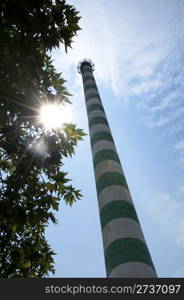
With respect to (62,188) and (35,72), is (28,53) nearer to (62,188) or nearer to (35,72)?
(35,72)

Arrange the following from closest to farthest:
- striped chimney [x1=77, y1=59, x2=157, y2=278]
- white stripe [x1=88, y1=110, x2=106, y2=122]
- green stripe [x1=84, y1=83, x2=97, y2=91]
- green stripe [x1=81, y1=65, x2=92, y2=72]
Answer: striped chimney [x1=77, y1=59, x2=157, y2=278] → white stripe [x1=88, y1=110, x2=106, y2=122] → green stripe [x1=84, y1=83, x2=97, y2=91] → green stripe [x1=81, y1=65, x2=92, y2=72]

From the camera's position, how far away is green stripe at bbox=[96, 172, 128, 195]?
623 centimetres

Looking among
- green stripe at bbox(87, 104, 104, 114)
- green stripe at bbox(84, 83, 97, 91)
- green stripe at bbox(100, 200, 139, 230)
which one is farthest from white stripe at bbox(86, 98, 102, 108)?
green stripe at bbox(100, 200, 139, 230)

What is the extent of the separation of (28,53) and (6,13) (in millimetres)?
782

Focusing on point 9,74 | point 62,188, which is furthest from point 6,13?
point 62,188

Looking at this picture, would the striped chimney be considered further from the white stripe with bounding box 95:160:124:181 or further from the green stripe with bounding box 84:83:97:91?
the green stripe with bounding box 84:83:97:91

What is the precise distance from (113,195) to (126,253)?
1.44 meters

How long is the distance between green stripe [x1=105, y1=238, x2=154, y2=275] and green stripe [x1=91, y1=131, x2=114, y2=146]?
3.49 m

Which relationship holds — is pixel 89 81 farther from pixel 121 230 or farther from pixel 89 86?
pixel 121 230

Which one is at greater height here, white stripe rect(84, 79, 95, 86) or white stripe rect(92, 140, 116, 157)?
white stripe rect(84, 79, 95, 86)

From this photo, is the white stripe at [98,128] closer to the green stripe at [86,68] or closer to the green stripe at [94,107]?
the green stripe at [94,107]

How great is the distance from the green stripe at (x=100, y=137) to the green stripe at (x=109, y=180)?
5.20 ft

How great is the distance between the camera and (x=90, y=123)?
8.84m

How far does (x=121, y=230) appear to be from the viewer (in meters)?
5.13
